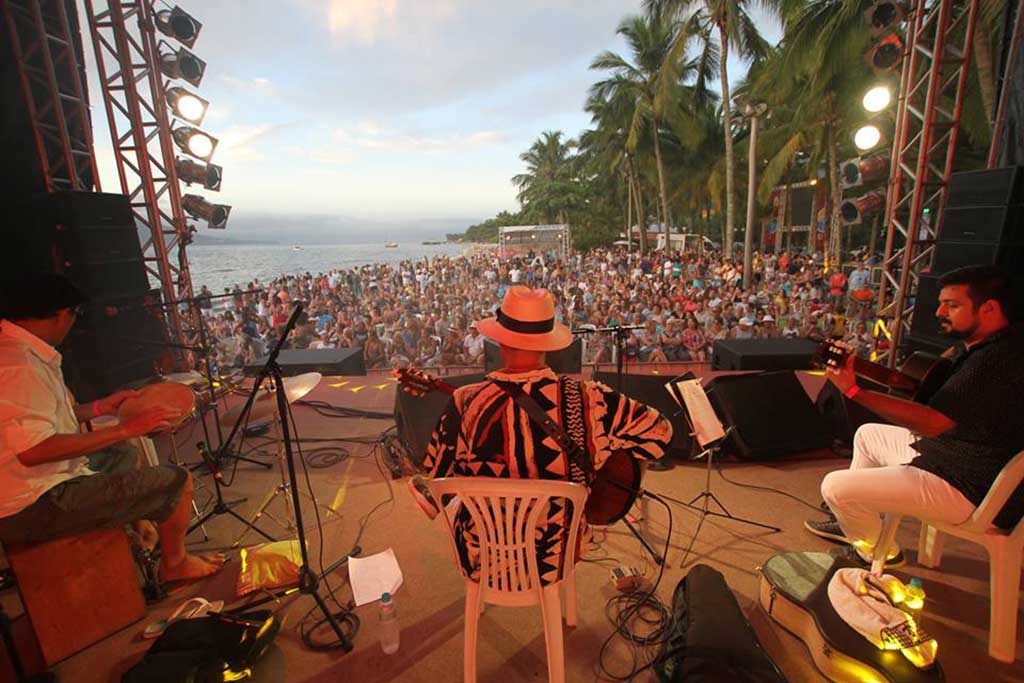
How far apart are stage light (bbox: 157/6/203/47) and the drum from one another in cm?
491

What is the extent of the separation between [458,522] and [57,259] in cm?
467

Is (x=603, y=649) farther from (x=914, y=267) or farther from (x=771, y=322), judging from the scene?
(x=771, y=322)

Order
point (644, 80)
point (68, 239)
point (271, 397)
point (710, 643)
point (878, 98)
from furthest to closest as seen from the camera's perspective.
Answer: point (644, 80)
point (878, 98)
point (68, 239)
point (271, 397)
point (710, 643)

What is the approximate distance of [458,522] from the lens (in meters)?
1.67

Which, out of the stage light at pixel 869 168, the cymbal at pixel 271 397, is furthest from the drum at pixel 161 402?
the stage light at pixel 869 168

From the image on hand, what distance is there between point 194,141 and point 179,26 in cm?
112

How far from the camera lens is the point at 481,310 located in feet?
26.8

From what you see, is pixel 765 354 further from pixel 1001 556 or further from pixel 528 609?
pixel 528 609

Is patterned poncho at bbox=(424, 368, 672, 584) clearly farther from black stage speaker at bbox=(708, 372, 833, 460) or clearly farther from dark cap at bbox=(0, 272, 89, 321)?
black stage speaker at bbox=(708, 372, 833, 460)

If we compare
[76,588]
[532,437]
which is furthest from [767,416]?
[76,588]

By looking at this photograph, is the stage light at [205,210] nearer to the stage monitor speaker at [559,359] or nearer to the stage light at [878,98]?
the stage monitor speaker at [559,359]

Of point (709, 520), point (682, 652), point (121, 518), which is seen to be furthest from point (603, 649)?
point (121, 518)

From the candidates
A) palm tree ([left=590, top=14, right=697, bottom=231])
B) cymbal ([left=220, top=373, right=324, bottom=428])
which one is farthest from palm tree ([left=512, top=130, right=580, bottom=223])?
cymbal ([left=220, top=373, right=324, bottom=428])

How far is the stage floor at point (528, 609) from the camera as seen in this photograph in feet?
6.27
